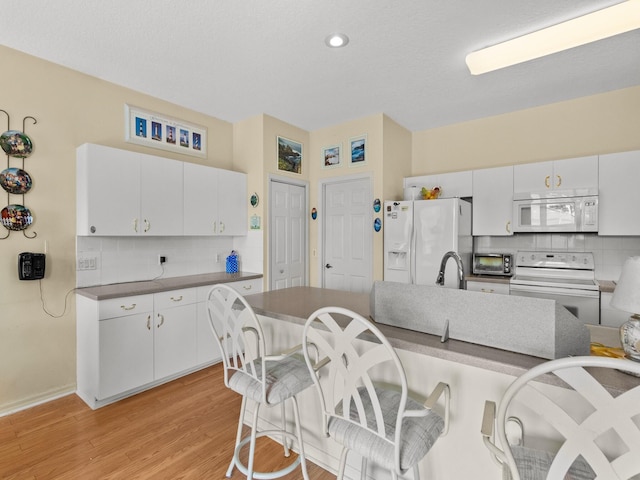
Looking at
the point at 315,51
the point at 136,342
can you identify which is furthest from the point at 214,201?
the point at 315,51

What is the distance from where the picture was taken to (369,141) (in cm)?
388

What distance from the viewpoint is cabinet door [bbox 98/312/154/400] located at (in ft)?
8.38

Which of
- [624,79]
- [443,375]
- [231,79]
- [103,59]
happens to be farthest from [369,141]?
[443,375]

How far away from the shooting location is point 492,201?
11.9ft

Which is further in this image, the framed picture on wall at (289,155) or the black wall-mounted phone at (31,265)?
the framed picture on wall at (289,155)

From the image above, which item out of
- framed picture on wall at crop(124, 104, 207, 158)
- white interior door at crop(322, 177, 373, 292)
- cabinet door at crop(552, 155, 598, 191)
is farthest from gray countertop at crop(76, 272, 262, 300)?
cabinet door at crop(552, 155, 598, 191)

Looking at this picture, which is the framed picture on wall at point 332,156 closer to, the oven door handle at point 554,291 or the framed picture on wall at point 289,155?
the framed picture on wall at point 289,155

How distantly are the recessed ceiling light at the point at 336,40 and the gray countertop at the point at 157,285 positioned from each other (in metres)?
2.36

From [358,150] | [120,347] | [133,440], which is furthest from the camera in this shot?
[358,150]

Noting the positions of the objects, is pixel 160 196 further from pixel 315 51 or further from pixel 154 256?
pixel 315 51

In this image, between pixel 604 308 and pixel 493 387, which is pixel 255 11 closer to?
pixel 493 387

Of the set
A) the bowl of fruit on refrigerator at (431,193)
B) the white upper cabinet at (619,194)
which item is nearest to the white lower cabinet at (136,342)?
the bowl of fruit on refrigerator at (431,193)

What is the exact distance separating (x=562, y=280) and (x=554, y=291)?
283 millimetres

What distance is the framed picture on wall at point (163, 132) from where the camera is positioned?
10.5ft
